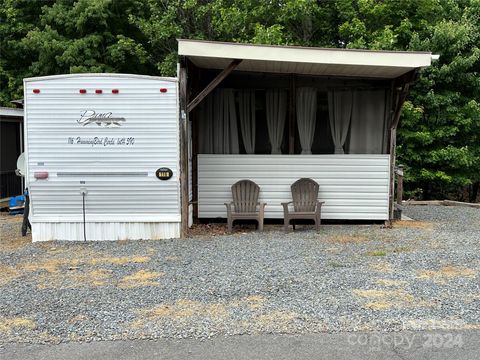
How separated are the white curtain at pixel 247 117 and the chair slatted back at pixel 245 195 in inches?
41.7

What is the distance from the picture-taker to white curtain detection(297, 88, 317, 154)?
28.8 ft

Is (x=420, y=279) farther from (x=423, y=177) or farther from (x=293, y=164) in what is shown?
(x=423, y=177)

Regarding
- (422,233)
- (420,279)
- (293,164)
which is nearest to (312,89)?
(293,164)

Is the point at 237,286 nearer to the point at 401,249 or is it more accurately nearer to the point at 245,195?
the point at 401,249

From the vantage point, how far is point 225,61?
24.5 ft

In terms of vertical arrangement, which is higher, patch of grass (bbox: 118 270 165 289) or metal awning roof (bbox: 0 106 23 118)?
metal awning roof (bbox: 0 106 23 118)

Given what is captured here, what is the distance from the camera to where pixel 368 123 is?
29.1 feet

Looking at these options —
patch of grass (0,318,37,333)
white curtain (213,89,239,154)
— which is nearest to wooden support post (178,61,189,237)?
white curtain (213,89,239,154)

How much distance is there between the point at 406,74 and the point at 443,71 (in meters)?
4.95

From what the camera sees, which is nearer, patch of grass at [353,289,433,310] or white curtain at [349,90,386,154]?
patch of grass at [353,289,433,310]

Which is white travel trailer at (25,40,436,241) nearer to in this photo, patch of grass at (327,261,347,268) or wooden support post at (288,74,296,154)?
wooden support post at (288,74,296,154)

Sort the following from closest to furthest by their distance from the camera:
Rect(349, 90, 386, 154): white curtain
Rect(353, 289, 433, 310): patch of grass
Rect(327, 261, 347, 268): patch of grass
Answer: Rect(353, 289, 433, 310): patch of grass
Rect(327, 261, 347, 268): patch of grass
Rect(349, 90, 386, 154): white curtain

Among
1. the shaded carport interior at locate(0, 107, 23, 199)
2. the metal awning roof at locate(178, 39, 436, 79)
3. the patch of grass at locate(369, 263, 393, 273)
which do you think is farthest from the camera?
the shaded carport interior at locate(0, 107, 23, 199)

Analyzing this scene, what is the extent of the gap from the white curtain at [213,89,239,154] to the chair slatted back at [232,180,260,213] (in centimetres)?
107
